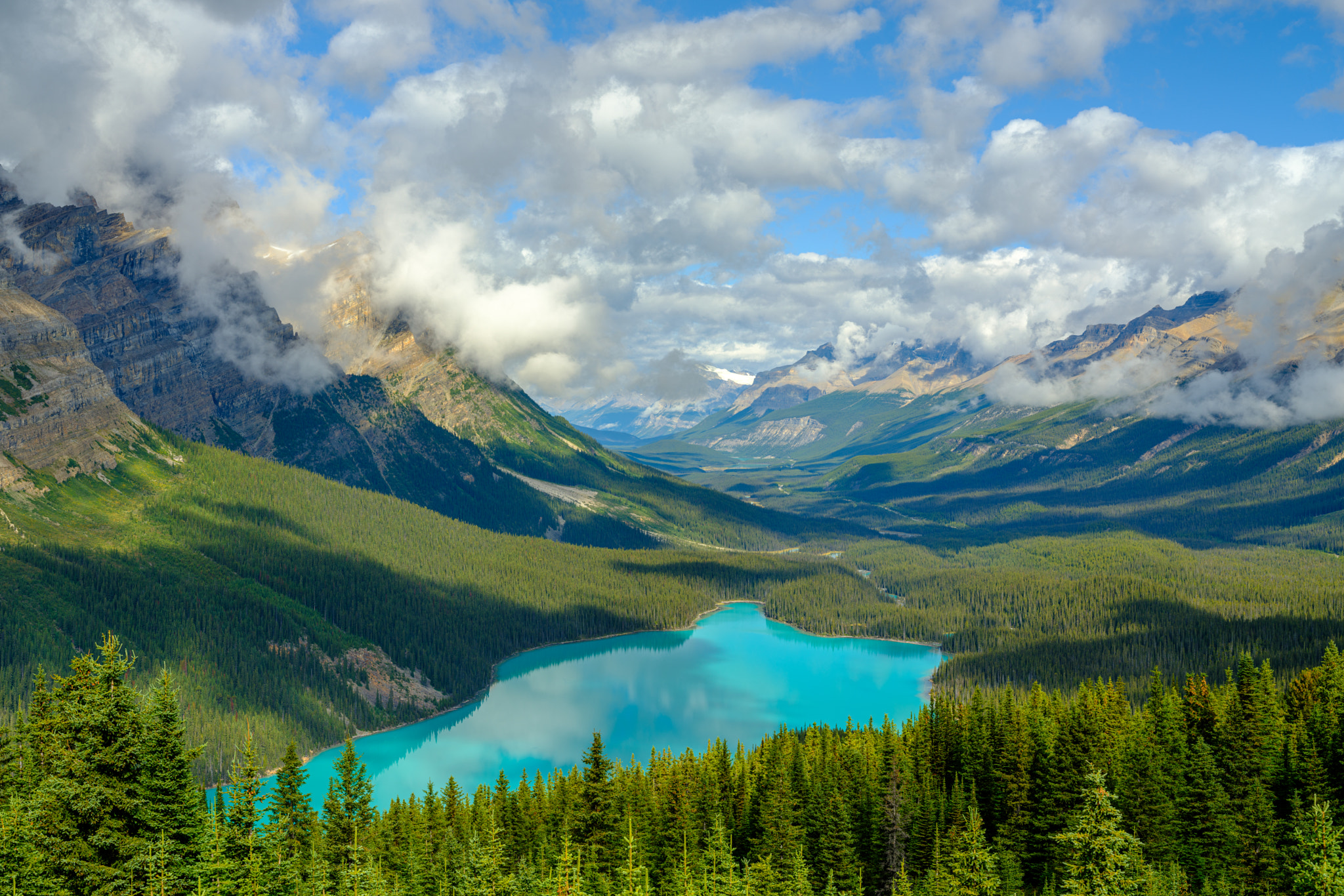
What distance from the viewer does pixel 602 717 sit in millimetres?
164875

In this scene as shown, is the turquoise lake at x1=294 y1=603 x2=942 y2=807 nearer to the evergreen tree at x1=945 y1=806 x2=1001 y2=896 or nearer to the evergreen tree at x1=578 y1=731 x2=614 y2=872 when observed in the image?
the evergreen tree at x1=578 y1=731 x2=614 y2=872

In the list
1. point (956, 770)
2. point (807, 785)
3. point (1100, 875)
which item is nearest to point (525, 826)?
point (807, 785)

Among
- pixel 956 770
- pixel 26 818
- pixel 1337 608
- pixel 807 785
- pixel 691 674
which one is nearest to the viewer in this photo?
pixel 26 818

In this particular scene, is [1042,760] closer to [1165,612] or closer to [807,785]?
[807,785]

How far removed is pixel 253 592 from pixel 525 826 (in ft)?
403

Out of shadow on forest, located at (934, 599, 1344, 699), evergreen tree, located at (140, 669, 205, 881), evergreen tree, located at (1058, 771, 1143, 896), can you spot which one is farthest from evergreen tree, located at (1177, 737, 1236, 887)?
shadow on forest, located at (934, 599, 1344, 699)

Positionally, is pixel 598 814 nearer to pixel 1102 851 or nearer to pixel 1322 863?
pixel 1102 851

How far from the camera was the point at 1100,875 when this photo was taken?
2947 centimetres

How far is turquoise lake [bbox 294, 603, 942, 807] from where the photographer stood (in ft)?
454

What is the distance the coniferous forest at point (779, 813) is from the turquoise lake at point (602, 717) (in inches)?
2134

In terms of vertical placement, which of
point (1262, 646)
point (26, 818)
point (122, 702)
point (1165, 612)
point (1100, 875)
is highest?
point (1165, 612)

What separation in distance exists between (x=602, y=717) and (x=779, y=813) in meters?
104

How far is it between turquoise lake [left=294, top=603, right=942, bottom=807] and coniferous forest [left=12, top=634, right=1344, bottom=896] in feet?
178

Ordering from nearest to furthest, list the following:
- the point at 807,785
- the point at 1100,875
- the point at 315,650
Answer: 1. the point at 1100,875
2. the point at 807,785
3. the point at 315,650
